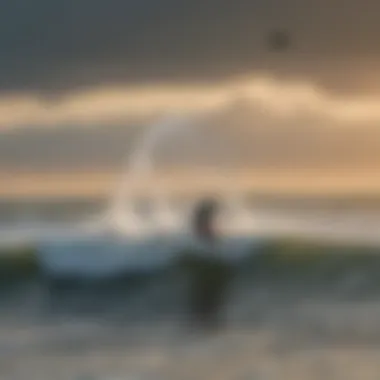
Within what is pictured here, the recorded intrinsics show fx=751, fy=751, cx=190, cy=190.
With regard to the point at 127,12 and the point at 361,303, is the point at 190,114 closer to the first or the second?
the point at 127,12

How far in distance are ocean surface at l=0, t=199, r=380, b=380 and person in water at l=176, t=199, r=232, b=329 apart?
12mm

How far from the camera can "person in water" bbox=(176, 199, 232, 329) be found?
0.89 m

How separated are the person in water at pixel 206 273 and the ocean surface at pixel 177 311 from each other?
1 cm

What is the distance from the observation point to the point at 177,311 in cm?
89

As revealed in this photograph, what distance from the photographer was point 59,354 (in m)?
0.89

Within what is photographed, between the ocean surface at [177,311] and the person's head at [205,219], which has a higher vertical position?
the person's head at [205,219]

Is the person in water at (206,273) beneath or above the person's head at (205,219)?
beneath

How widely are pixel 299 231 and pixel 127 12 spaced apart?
13.3 inches

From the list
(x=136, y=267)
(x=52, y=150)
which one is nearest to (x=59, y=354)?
(x=136, y=267)

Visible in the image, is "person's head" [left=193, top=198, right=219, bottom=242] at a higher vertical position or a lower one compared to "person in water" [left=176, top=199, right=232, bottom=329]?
higher

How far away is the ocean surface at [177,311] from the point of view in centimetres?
88

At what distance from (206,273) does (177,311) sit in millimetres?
57

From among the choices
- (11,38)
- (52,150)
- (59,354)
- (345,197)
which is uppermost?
(11,38)

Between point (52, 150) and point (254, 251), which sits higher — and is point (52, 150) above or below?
above
